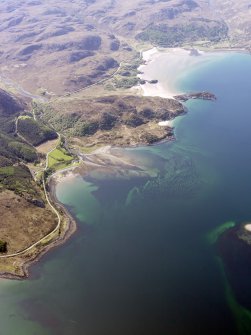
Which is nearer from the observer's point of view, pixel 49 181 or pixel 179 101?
pixel 49 181

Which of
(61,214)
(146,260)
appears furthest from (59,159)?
(146,260)

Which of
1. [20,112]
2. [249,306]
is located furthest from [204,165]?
[20,112]

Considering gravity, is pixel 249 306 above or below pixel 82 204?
above

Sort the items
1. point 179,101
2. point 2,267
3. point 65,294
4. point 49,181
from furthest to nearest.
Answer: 1. point 179,101
2. point 49,181
3. point 2,267
4. point 65,294

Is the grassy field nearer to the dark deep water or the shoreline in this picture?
the shoreline

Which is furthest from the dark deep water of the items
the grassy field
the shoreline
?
the grassy field

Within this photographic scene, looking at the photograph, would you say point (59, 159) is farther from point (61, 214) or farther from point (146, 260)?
point (146, 260)

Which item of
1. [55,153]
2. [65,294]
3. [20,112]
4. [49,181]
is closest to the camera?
[65,294]

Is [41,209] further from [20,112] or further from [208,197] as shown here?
[20,112]
